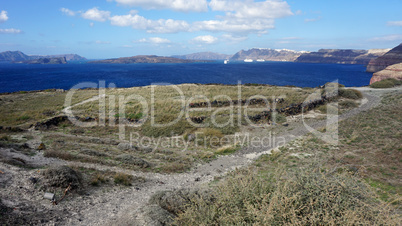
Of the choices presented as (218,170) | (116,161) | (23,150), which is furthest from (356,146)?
(23,150)

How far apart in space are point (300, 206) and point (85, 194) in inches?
290

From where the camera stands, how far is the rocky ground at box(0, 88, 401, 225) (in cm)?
610

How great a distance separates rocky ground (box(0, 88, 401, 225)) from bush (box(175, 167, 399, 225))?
7.82ft

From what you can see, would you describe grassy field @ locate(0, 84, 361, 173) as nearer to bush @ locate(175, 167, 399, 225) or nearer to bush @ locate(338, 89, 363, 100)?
bush @ locate(338, 89, 363, 100)

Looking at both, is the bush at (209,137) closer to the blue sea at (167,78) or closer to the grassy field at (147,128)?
the grassy field at (147,128)

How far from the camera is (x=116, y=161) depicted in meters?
11.6

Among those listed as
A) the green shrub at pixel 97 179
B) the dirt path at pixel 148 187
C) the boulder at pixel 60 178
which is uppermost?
the boulder at pixel 60 178

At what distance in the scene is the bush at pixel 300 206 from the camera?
363 cm

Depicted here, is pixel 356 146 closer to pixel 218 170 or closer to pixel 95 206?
pixel 218 170

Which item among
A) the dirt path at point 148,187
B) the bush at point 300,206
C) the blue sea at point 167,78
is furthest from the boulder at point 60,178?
the blue sea at point 167,78

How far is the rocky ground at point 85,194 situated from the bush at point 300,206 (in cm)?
238

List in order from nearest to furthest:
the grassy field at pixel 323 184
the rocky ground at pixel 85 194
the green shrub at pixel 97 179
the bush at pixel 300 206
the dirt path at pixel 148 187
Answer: the bush at pixel 300 206
the grassy field at pixel 323 184
the rocky ground at pixel 85 194
the dirt path at pixel 148 187
the green shrub at pixel 97 179

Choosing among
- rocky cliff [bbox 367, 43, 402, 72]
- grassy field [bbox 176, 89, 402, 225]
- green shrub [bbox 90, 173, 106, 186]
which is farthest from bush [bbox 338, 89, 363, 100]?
rocky cliff [bbox 367, 43, 402, 72]

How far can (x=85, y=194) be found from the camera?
25.7ft
